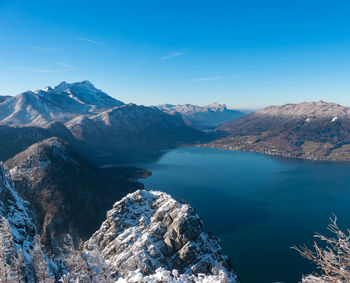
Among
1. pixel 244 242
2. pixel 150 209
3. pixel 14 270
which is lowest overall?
pixel 244 242

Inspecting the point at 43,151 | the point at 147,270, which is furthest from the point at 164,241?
the point at 43,151

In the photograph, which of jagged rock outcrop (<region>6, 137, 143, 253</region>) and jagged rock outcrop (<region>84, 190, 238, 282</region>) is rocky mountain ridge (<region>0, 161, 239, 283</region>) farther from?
jagged rock outcrop (<region>6, 137, 143, 253</region>)

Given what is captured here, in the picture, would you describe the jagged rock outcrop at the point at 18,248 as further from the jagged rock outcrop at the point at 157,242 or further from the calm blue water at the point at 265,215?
the calm blue water at the point at 265,215

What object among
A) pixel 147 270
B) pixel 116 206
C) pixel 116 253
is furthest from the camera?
pixel 116 206

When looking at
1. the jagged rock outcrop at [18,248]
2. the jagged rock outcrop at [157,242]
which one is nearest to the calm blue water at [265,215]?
the jagged rock outcrop at [157,242]

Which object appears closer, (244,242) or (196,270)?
(196,270)

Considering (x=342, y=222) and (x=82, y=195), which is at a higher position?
(x=82, y=195)

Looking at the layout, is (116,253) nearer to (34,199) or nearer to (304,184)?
(34,199)
